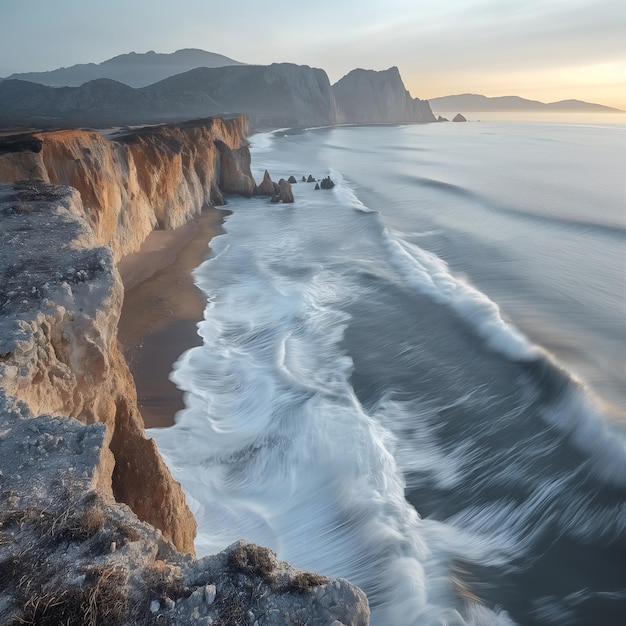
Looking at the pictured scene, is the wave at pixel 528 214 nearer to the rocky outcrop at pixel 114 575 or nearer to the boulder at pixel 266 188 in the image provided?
the boulder at pixel 266 188

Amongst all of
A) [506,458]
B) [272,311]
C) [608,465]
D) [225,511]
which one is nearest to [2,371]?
[225,511]

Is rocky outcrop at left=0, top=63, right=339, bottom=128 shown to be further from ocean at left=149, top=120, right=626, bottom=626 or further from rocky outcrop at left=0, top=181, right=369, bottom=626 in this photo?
rocky outcrop at left=0, top=181, right=369, bottom=626

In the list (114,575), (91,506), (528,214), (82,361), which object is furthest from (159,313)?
(528,214)

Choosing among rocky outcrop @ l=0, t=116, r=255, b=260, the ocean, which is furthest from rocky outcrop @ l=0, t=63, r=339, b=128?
the ocean

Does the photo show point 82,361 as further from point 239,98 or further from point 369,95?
point 369,95

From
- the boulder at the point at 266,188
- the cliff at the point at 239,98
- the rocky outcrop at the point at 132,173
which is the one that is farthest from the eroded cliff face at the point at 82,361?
the cliff at the point at 239,98
